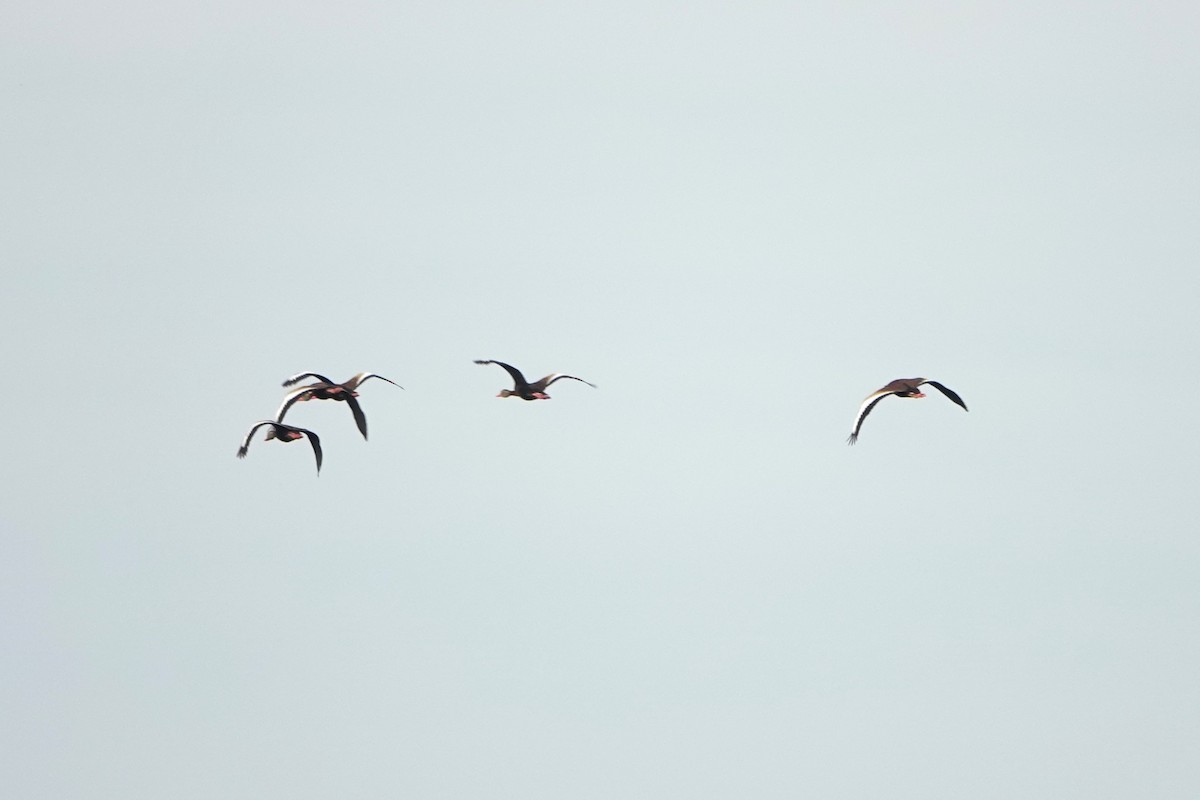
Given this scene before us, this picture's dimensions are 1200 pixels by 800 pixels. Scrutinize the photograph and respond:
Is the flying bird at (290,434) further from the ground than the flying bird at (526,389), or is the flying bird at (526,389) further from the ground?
the flying bird at (526,389)

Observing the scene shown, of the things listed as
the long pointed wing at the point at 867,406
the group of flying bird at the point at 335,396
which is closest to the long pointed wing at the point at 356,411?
the group of flying bird at the point at 335,396

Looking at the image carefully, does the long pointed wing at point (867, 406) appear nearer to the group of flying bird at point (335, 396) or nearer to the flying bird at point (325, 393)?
the group of flying bird at point (335, 396)

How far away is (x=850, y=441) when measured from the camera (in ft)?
160

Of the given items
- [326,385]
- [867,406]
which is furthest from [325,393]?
[867,406]

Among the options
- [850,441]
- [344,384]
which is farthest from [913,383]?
[344,384]

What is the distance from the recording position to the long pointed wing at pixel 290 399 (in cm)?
5450

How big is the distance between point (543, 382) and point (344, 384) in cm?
849

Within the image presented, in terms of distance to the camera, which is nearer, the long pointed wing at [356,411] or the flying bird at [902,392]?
the flying bird at [902,392]

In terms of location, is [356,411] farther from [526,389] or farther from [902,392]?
[902,392]

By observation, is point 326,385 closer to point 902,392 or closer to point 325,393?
point 325,393

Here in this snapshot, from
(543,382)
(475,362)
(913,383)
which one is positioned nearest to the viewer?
(913,383)

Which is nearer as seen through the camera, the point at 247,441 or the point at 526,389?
the point at 247,441

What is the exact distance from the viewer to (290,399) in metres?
55.4

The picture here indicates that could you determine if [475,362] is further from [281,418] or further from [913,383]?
[913,383]
